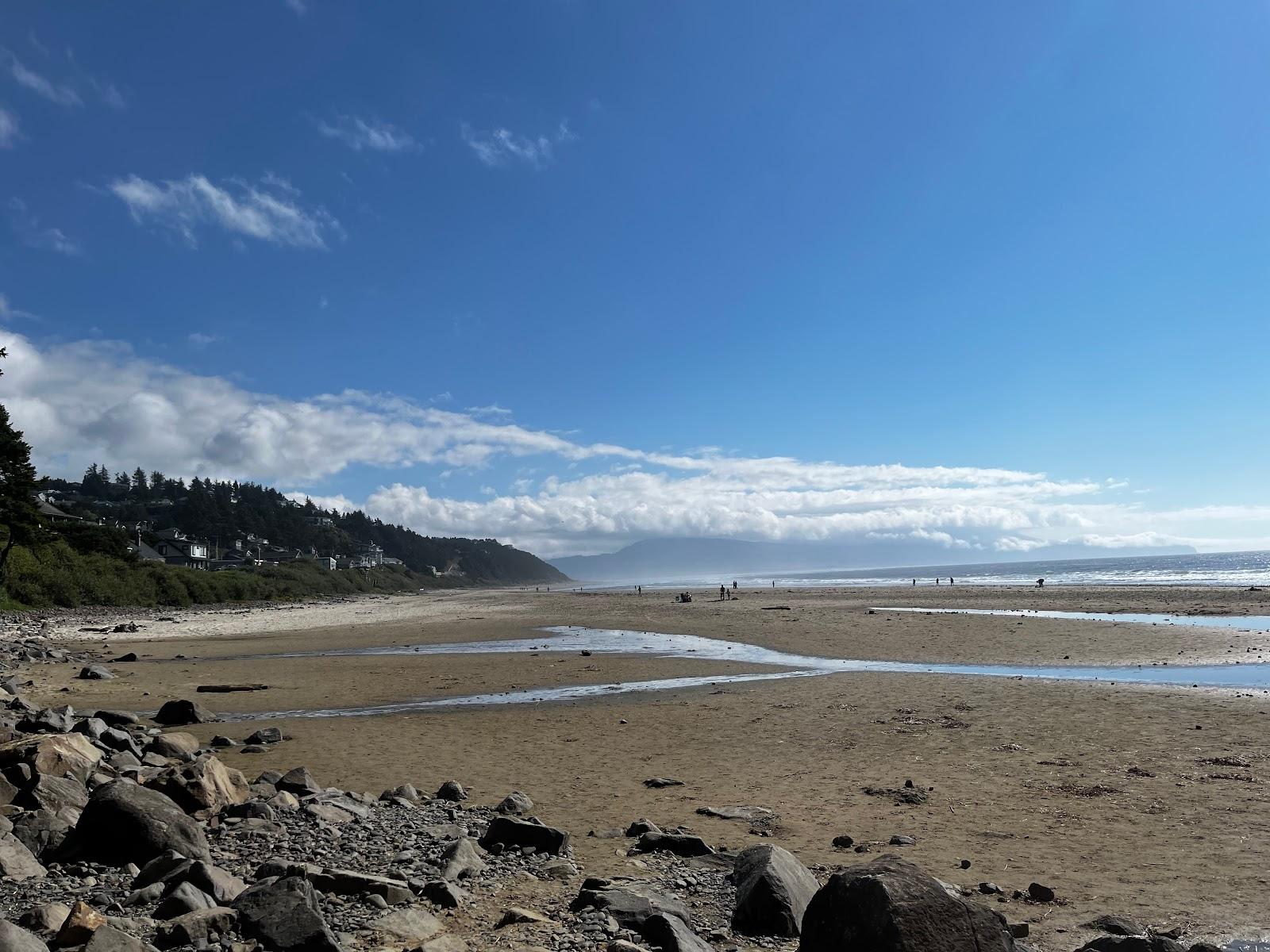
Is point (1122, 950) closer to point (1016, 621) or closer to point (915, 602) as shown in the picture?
point (1016, 621)

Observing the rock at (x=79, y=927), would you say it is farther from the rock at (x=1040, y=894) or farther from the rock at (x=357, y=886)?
the rock at (x=1040, y=894)

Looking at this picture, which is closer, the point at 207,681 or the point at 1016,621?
the point at 207,681

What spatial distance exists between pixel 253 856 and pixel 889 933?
6.42 metres

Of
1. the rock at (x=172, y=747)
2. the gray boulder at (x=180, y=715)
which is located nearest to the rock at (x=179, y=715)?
the gray boulder at (x=180, y=715)

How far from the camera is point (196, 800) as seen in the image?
31.0 feet

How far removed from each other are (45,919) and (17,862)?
6.24 feet

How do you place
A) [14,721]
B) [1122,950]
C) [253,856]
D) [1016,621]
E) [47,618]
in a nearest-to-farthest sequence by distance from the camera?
[1122,950] → [253,856] → [14,721] → [1016,621] → [47,618]

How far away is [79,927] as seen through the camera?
18.6 feet

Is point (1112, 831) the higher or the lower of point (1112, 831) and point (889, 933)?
the lower

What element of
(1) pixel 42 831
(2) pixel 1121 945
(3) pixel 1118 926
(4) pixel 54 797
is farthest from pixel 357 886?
(3) pixel 1118 926

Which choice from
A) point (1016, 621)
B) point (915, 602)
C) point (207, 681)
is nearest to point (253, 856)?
point (207, 681)

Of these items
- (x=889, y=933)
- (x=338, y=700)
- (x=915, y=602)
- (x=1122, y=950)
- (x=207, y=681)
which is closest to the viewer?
(x=889, y=933)

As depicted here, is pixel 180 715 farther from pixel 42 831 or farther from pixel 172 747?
pixel 42 831

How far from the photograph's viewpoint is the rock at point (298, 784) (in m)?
11.0
